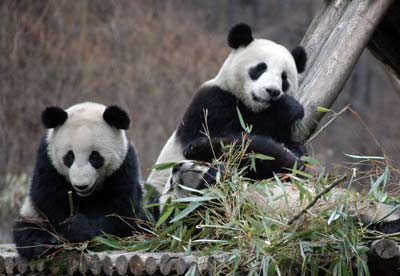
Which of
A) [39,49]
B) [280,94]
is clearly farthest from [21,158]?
[280,94]

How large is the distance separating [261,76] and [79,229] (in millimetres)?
1659

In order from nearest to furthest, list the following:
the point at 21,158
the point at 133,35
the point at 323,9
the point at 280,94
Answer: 1. the point at 280,94
2. the point at 323,9
3. the point at 21,158
4. the point at 133,35

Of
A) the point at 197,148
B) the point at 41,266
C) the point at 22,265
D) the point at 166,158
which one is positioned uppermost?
the point at 197,148

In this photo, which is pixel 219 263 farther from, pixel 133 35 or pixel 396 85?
pixel 133 35

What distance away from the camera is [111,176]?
5094mm

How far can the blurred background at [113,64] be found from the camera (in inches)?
409

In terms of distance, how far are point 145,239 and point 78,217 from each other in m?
0.40

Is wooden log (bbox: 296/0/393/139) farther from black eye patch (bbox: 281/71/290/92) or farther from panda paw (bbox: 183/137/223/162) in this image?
panda paw (bbox: 183/137/223/162)

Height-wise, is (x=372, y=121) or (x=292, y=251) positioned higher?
(x=292, y=251)

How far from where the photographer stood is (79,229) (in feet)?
15.7

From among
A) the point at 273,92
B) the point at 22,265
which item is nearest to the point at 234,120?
the point at 273,92

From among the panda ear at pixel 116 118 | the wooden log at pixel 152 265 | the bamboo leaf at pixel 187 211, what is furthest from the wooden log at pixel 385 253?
the panda ear at pixel 116 118

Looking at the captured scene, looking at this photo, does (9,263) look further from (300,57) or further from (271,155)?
(300,57)

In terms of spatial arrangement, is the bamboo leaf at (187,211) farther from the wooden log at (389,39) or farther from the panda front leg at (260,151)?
the wooden log at (389,39)
